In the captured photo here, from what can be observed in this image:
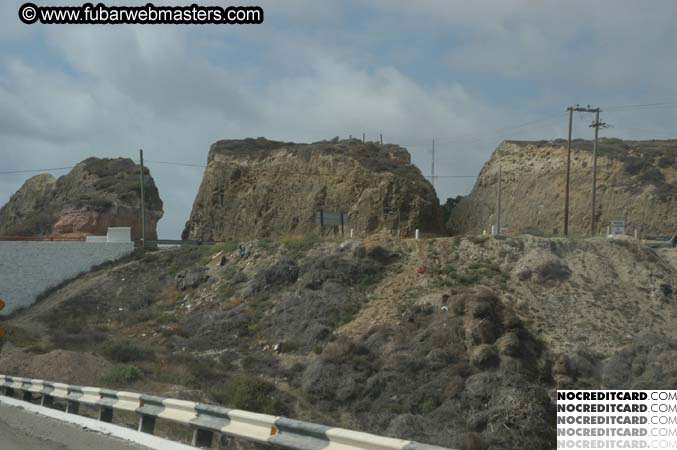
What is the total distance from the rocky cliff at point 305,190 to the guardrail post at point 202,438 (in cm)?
4717

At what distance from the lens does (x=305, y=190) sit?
62250 millimetres

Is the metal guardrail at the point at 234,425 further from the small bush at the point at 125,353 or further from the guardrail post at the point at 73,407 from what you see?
the small bush at the point at 125,353

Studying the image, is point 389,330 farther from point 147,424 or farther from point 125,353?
point 147,424

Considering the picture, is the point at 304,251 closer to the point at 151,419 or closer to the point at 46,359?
the point at 46,359

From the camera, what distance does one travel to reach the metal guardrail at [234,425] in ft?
26.6

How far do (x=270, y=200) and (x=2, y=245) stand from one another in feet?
66.6

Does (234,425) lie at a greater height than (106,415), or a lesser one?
greater

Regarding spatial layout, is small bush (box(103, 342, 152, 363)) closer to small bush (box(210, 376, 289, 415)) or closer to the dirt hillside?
the dirt hillside

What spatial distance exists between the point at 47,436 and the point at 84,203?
59168 millimetres

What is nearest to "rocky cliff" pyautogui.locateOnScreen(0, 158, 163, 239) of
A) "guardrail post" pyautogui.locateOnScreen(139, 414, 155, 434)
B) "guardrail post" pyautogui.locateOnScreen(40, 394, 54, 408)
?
"guardrail post" pyautogui.locateOnScreen(40, 394, 54, 408)

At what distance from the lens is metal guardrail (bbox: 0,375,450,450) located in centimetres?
810

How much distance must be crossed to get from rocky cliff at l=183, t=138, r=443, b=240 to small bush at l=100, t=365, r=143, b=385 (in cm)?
3374

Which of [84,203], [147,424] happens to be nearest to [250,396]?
[147,424]

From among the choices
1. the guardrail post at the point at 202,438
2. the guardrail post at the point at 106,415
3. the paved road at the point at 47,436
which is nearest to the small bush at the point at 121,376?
the paved road at the point at 47,436
